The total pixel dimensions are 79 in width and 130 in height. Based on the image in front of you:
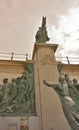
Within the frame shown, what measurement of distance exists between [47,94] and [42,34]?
15.0ft

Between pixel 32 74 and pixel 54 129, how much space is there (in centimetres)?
348

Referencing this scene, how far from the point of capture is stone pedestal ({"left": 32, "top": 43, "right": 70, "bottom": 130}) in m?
6.87

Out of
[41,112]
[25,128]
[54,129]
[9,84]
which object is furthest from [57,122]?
[9,84]

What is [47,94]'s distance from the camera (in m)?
7.68

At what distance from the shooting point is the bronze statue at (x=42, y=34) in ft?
34.2

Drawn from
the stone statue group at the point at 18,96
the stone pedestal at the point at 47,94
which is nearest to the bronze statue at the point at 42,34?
the stone pedestal at the point at 47,94

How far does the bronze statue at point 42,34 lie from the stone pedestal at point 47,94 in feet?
2.79

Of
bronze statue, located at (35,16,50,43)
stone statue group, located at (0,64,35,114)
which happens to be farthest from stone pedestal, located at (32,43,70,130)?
bronze statue, located at (35,16,50,43)

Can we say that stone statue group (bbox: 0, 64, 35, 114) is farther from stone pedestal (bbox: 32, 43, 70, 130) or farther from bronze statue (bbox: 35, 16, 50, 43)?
bronze statue (bbox: 35, 16, 50, 43)

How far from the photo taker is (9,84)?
8445 millimetres

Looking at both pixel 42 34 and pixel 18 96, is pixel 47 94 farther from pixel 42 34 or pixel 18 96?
pixel 42 34

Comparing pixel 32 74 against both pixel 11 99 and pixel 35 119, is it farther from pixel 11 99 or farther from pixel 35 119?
pixel 35 119

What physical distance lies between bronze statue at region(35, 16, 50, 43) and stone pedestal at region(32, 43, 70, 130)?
85 centimetres

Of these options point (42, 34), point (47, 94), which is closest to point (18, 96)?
point (47, 94)
